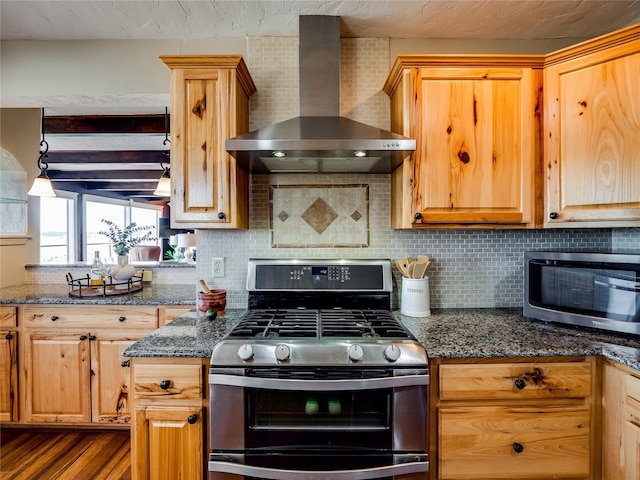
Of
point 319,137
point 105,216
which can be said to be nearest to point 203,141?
point 319,137

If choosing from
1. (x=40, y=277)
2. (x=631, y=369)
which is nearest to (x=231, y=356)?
(x=631, y=369)

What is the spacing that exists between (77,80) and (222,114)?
3.65 feet

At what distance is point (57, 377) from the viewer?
229 cm

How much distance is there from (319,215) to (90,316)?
65.8 inches

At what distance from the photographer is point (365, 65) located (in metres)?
2.02

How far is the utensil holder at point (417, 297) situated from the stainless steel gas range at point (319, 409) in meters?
0.50

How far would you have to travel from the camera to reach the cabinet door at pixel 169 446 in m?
1.38

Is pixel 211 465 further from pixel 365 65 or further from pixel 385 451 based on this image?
pixel 365 65

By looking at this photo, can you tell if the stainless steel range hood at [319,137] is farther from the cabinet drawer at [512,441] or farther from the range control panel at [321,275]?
the cabinet drawer at [512,441]

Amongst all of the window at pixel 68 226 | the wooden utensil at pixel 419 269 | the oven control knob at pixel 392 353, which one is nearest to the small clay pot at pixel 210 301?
the oven control knob at pixel 392 353

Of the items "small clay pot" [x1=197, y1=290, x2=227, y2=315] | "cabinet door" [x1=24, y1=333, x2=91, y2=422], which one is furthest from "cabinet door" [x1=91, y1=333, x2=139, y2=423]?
"small clay pot" [x1=197, y1=290, x2=227, y2=315]

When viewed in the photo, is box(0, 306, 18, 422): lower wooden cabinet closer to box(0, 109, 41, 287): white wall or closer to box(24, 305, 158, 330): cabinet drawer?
box(24, 305, 158, 330): cabinet drawer

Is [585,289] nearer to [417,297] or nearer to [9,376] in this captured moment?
[417,297]

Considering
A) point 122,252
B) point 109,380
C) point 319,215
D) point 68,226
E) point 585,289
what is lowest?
point 109,380
